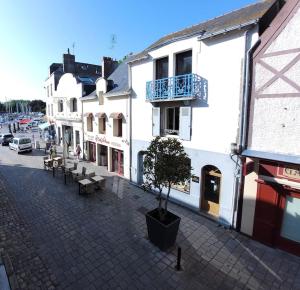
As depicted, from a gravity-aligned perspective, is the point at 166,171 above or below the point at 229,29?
below

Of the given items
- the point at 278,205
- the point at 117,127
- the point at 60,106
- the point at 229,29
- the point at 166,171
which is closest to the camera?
the point at 166,171

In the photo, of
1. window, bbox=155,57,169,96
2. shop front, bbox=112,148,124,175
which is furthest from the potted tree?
shop front, bbox=112,148,124,175

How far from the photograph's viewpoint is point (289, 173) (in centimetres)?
654

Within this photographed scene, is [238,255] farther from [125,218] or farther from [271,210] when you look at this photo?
[125,218]

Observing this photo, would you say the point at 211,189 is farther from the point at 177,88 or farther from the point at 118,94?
the point at 118,94

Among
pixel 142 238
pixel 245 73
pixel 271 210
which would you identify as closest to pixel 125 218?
pixel 142 238

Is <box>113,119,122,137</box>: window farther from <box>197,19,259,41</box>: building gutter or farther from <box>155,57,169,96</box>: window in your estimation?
<box>197,19,259,41</box>: building gutter

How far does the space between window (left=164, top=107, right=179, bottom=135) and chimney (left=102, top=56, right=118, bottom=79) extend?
9788 millimetres

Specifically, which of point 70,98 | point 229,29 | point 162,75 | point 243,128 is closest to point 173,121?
point 162,75

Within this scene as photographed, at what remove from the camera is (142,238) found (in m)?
7.47

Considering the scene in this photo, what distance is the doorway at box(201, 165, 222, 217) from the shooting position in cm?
884

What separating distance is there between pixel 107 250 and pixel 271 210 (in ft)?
19.5

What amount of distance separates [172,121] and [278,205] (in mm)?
5839

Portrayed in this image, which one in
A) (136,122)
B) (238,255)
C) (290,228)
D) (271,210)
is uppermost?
(136,122)
